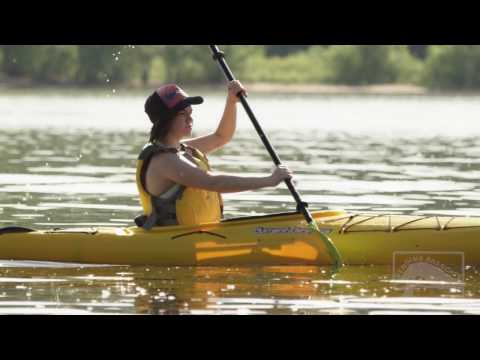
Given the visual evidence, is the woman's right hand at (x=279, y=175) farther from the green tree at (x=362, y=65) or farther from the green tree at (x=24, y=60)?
the green tree at (x=362, y=65)

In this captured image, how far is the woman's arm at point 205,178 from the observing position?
31.3ft

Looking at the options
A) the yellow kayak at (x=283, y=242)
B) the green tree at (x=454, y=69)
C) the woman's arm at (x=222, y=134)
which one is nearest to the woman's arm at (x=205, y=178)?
the yellow kayak at (x=283, y=242)

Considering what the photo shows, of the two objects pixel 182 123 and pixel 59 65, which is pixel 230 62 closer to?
pixel 59 65

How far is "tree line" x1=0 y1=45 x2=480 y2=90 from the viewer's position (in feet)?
236

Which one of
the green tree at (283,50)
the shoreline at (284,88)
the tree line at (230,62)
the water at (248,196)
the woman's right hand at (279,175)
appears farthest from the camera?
the green tree at (283,50)

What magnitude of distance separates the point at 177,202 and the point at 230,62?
67.3 meters

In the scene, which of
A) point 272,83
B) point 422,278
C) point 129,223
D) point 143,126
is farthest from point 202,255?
point 272,83

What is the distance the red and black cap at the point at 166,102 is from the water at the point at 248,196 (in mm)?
1028

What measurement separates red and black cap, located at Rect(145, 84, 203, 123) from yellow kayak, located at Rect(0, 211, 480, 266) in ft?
2.53

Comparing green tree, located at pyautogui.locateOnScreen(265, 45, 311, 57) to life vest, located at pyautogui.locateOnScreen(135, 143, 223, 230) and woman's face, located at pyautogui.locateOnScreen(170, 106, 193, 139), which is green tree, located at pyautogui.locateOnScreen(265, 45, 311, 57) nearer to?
life vest, located at pyautogui.locateOnScreen(135, 143, 223, 230)

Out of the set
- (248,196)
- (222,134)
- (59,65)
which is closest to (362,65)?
(59,65)

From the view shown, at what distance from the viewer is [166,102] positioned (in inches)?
382
